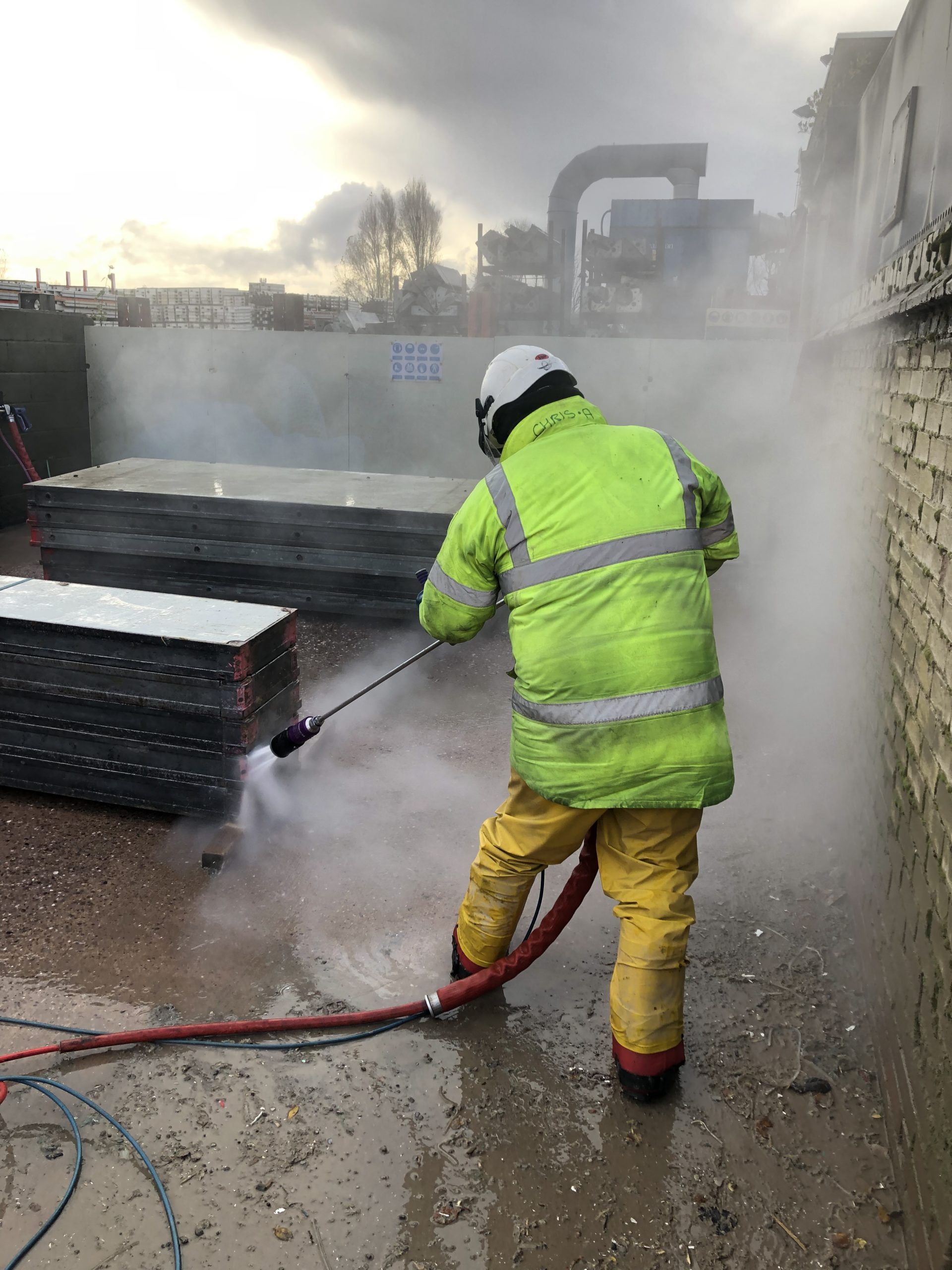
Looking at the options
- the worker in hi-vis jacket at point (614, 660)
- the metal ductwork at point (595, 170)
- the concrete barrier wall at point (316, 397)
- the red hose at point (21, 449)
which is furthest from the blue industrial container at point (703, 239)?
the worker in hi-vis jacket at point (614, 660)

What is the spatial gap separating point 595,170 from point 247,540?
1507 centimetres

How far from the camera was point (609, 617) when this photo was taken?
7.09 feet

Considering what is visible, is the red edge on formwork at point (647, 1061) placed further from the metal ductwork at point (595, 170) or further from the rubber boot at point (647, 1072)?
the metal ductwork at point (595, 170)

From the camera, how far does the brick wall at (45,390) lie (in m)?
8.95

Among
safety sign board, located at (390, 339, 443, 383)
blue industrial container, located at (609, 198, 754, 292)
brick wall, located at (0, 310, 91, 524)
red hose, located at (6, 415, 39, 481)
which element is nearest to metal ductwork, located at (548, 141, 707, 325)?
blue industrial container, located at (609, 198, 754, 292)

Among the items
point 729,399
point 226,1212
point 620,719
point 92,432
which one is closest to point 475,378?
point 729,399

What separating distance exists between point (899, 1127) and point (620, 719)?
3.95ft

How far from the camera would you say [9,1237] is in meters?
1.94

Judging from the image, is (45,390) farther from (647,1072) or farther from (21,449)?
(647,1072)

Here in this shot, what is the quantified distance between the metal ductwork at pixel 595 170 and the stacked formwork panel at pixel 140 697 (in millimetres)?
15289

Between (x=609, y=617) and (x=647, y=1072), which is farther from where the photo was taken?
(x=647, y=1072)

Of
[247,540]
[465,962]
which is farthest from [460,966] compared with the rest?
[247,540]

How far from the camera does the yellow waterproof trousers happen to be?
2273 mm

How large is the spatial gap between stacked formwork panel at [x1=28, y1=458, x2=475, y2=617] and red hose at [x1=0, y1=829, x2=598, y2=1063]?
349 cm
